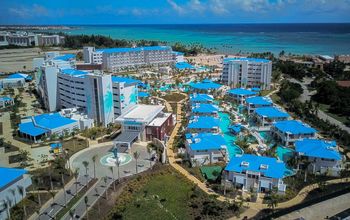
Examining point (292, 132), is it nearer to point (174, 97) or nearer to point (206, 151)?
point (206, 151)

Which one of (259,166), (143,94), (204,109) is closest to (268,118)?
(204,109)

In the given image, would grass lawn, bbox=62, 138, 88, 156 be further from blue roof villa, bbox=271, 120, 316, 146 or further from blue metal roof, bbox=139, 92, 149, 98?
blue roof villa, bbox=271, 120, 316, 146

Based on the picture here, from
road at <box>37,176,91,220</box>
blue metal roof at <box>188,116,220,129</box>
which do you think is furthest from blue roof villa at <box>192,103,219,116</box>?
road at <box>37,176,91,220</box>

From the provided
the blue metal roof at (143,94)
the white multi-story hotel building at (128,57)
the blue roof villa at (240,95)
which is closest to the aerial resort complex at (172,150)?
the blue metal roof at (143,94)

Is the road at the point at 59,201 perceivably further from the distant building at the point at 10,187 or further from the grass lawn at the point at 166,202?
the grass lawn at the point at 166,202

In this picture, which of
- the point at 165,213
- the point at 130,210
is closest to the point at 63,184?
the point at 130,210

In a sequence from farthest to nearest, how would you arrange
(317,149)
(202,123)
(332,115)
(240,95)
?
(240,95)
(332,115)
(202,123)
(317,149)
